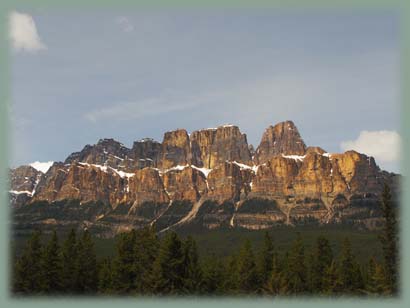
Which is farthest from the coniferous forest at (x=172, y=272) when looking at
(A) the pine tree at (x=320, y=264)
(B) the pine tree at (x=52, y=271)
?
(A) the pine tree at (x=320, y=264)

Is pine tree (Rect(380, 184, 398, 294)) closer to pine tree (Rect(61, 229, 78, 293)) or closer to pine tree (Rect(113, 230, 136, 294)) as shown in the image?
pine tree (Rect(113, 230, 136, 294))

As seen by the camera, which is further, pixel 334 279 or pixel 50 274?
pixel 334 279

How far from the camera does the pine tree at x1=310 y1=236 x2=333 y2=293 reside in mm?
68562

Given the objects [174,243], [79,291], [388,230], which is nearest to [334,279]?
[388,230]

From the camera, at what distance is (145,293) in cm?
4791

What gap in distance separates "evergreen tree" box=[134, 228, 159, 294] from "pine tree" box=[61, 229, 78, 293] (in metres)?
9.95

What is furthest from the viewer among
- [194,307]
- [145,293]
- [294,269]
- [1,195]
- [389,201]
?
A: [294,269]

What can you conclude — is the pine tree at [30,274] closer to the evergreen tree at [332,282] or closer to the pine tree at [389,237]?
the evergreen tree at [332,282]

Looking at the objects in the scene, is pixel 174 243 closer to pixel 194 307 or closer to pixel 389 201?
pixel 389 201

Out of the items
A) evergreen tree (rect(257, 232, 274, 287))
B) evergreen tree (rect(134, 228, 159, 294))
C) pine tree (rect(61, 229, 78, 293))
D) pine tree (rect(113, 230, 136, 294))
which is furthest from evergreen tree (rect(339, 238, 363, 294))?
pine tree (rect(61, 229, 78, 293))

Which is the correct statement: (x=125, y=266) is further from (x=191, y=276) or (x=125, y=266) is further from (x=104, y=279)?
(x=191, y=276)

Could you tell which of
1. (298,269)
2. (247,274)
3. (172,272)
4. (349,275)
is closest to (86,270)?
(172,272)

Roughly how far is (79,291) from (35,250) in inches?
292

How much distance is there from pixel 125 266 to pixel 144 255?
2390mm
